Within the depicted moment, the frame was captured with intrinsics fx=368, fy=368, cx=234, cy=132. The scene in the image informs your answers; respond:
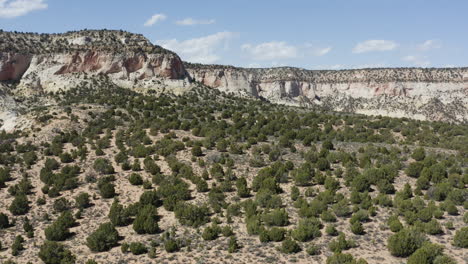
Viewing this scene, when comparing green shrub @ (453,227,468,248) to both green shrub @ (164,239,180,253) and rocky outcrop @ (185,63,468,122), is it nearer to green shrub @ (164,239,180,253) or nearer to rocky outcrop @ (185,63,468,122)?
green shrub @ (164,239,180,253)

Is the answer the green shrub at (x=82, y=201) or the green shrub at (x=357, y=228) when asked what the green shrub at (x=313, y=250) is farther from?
the green shrub at (x=82, y=201)

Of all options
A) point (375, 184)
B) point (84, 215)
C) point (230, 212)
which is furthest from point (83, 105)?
point (375, 184)

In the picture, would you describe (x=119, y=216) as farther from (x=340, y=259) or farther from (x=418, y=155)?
(x=418, y=155)

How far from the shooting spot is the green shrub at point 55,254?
66.0 ft

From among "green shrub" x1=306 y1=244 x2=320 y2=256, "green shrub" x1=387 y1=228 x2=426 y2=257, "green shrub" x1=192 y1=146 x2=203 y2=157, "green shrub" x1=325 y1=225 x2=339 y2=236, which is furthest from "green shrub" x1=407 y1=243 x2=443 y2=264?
"green shrub" x1=192 y1=146 x2=203 y2=157

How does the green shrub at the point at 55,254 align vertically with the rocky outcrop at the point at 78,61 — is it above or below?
below

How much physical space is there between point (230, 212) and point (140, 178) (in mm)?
9942

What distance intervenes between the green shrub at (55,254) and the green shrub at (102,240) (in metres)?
1.22

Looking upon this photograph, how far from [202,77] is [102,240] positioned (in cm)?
9002

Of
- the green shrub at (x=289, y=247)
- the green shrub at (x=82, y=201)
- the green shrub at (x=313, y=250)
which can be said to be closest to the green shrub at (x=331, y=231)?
the green shrub at (x=313, y=250)

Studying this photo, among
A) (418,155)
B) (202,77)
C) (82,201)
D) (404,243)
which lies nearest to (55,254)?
(82,201)

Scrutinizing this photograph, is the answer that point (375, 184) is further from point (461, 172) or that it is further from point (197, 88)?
point (197, 88)

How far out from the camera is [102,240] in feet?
71.5

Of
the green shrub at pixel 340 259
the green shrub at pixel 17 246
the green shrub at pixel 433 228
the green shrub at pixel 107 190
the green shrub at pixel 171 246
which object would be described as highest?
the green shrub at pixel 107 190
